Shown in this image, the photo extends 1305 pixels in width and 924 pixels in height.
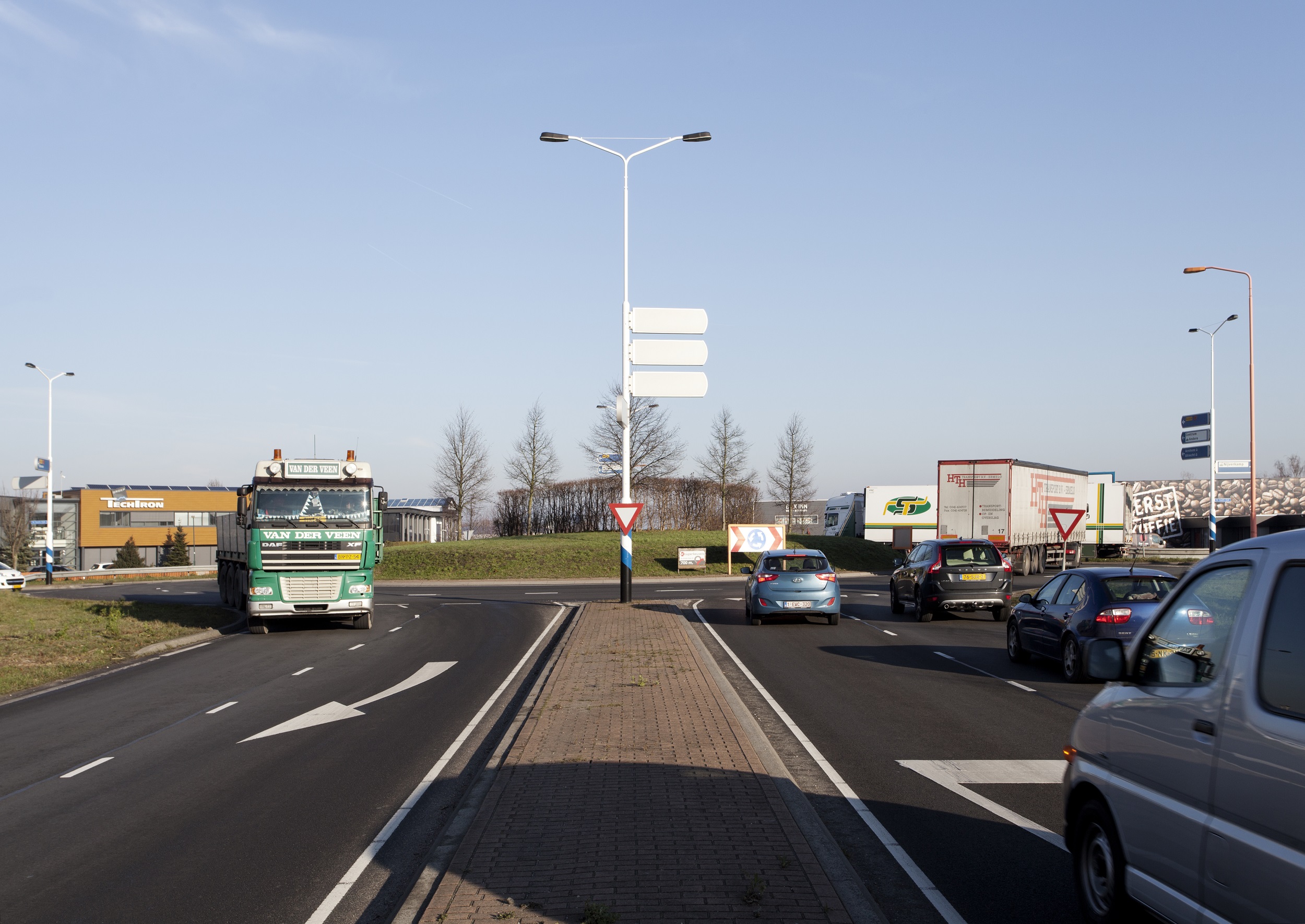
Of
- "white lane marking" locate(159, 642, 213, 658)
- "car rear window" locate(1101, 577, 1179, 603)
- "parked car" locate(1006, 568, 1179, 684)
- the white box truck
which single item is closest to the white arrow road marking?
"white lane marking" locate(159, 642, 213, 658)

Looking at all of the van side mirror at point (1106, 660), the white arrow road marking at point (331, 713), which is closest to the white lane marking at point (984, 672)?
the white arrow road marking at point (331, 713)

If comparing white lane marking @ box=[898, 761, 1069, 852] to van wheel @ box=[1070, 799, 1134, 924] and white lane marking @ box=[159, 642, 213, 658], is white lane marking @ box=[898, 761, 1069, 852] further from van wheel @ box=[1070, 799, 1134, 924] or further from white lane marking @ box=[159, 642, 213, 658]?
white lane marking @ box=[159, 642, 213, 658]

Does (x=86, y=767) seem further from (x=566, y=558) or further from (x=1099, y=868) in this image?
(x=566, y=558)

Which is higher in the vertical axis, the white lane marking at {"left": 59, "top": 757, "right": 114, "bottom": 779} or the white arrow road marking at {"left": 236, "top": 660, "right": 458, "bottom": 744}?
the white lane marking at {"left": 59, "top": 757, "right": 114, "bottom": 779}

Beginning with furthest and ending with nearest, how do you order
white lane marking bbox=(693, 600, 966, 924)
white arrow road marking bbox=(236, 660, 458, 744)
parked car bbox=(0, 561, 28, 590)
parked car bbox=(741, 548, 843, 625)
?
parked car bbox=(0, 561, 28, 590) < parked car bbox=(741, 548, 843, 625) < white arrow road marking bbox=(236, 660, 458, 744) < white lane marking bbox=(693, 600, 966, 924)

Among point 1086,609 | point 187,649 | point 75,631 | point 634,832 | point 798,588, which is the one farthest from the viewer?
point 798,588

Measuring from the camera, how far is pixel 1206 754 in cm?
377

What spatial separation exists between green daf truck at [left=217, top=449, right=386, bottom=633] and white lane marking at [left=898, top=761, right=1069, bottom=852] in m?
15.3

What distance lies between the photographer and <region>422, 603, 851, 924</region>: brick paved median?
15.8ft

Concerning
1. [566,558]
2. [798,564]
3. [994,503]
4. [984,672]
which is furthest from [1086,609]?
[566,558]

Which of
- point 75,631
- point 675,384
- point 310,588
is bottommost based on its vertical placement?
point 75,631

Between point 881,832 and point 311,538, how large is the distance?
55.5ft

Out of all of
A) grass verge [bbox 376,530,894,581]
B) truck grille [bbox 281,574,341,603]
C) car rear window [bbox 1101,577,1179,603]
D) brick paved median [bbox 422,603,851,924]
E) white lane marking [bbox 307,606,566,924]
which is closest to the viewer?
brick paved median [bbox 422,603,851,924]

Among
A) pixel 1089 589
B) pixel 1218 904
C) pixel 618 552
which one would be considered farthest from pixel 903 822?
pixel 618 552
